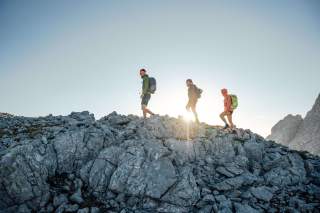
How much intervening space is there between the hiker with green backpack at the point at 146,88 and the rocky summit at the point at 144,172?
219 centimetres

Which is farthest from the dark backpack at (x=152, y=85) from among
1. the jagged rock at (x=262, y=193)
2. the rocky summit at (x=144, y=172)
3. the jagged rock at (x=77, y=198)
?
the jagged rock at (x=262, y=193)

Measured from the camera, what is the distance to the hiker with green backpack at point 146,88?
19.1 meters

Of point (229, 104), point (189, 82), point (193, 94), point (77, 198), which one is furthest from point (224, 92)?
point (77, 198)

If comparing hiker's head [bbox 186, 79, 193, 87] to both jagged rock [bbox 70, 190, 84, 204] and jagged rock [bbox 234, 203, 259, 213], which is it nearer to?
jagged rock [bbox 234, 203, 259, 213]

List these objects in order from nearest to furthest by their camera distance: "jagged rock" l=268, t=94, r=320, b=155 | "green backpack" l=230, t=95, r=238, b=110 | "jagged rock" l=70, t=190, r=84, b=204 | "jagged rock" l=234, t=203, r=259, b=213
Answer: "jagged rock" l=234, t=203, r=259, b=213 < "jagged rock" l=70, t=190, r=84, b=204 < "green backpack" l=230, t=95, r=238, b=110 < "jagged rock" l=268, t=94, r=320, b=155

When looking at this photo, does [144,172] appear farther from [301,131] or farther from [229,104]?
[301,131]

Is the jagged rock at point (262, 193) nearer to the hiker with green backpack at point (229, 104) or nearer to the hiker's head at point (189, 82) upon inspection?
the hiker with green backpack at point (229, 104)

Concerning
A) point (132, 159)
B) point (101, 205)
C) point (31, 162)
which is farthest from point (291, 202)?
point (31, 162)

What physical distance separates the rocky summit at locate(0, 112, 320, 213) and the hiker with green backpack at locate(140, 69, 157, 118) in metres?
2.19

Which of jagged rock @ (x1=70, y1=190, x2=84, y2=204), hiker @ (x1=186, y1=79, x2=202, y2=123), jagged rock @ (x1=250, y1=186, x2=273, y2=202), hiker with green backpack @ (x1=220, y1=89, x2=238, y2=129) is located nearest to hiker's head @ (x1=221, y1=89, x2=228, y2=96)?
hiker with green backpack @ (x1=220, y1=89, x2=238, y2=129)

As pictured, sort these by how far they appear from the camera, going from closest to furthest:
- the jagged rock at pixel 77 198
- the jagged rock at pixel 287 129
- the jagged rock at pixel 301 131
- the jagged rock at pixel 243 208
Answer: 1. the jagged rock at pixel 243 208
2. the jagged rock at pixel 77 198
3. the jagged rock at pixel 301 131
4. the jagged rock at pixel 287 129

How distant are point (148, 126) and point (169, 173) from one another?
492 centimetres

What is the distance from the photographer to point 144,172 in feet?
43.3

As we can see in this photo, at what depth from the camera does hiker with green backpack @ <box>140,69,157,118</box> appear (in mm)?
Answer: 19094
